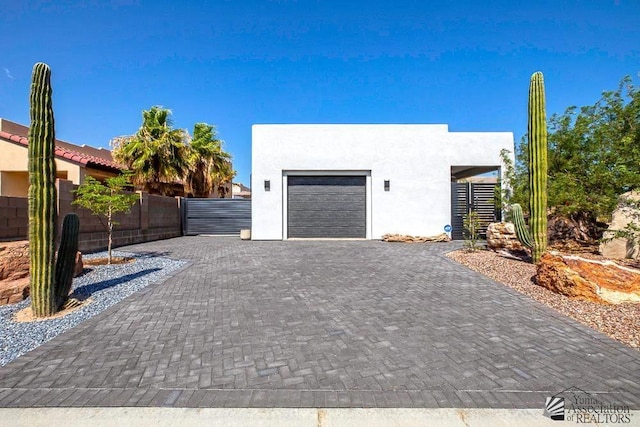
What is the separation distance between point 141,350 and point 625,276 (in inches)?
278

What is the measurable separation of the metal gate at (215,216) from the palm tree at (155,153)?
1.75 m

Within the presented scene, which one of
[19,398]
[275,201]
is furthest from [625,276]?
[275,201]

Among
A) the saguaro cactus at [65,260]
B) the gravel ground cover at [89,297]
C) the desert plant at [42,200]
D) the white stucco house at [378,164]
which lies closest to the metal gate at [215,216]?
the white stucco house at [378,164]

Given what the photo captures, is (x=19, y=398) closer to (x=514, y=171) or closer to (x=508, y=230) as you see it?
(x=508, y=230)

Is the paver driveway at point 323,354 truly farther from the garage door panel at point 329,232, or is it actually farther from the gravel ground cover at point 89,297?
the garage door panel at point 329,232

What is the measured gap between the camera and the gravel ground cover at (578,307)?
12.3ft

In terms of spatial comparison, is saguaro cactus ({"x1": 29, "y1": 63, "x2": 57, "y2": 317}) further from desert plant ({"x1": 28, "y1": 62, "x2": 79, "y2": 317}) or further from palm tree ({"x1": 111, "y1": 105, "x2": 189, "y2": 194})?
palm tree ({"x1": 111, "y1": 105, "x2": 189, "y2": 194})

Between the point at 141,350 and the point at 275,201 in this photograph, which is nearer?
the point at 141,350

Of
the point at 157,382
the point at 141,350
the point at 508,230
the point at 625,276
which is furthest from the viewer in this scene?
the point at 508,230

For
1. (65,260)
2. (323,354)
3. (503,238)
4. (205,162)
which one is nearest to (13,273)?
(65,260)

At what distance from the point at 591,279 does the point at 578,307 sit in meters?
0.74

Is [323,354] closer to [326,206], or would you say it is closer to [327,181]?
[326,206]

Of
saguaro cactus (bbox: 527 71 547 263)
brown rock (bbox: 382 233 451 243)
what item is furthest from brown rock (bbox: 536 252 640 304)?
brown rock (bbox: 382 233 451 243)

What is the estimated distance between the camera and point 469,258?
869 centimetres
